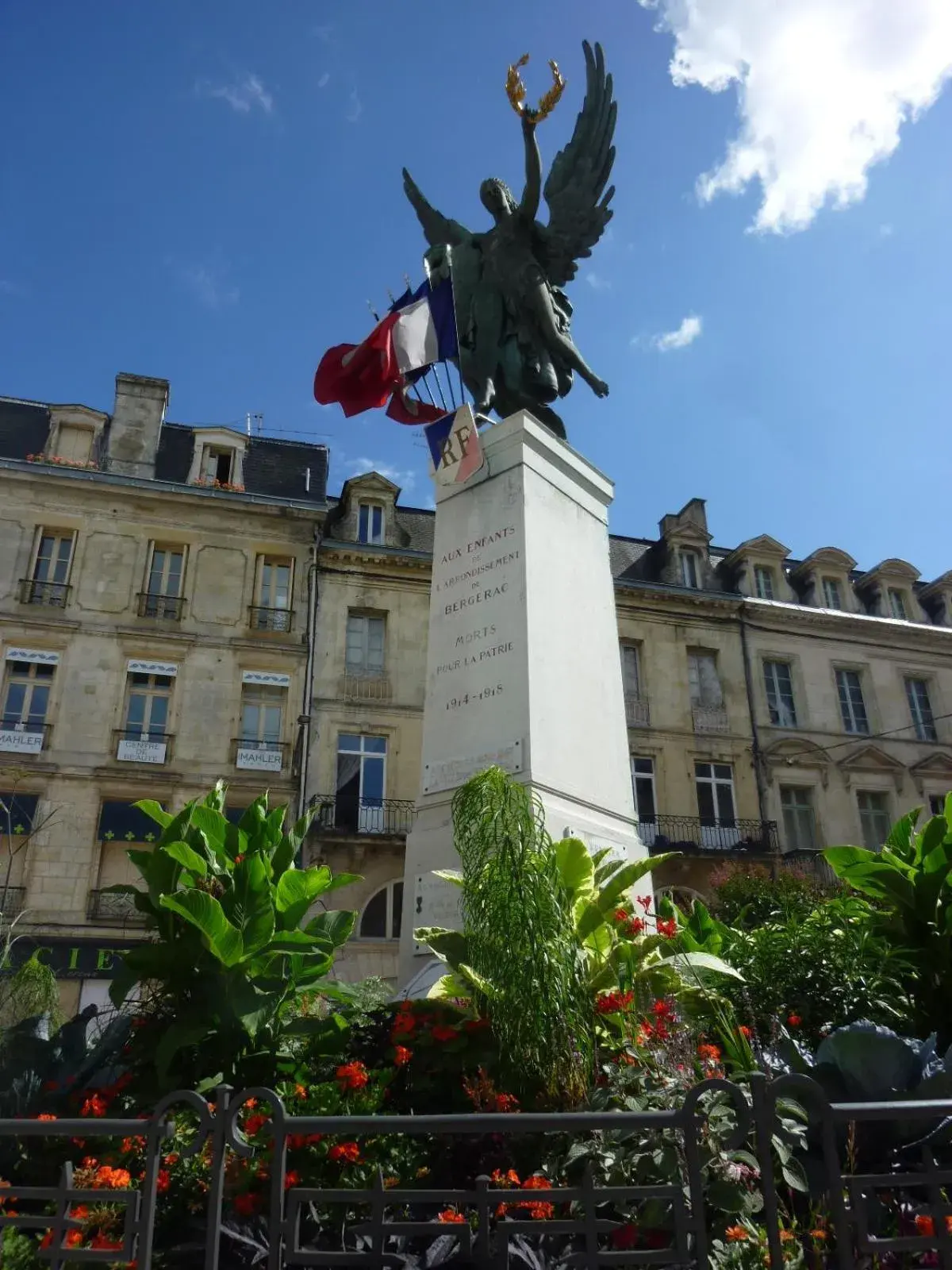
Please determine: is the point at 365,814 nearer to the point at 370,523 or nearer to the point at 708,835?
the point at 370,523

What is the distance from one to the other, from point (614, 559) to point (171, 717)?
44.2ft

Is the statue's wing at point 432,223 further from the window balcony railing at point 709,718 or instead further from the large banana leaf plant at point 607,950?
the window balcony railing at point 709,718

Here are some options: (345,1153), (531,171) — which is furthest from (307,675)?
(345,1153)

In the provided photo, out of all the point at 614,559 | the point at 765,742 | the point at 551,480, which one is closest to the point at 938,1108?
the point at 551,480

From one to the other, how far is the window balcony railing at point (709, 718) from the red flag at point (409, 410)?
18123mm

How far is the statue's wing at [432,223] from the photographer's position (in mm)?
10828

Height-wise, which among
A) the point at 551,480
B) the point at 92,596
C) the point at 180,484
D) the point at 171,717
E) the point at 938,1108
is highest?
the point at 180,484

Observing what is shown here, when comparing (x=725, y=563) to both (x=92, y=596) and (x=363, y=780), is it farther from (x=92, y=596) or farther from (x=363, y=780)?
(x=92, y=596)

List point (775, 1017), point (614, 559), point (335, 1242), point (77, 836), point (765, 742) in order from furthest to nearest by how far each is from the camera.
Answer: point (614, 559)
point (765, 742)
point (77, 836)
point (775, 1017)
point (335, 1242)

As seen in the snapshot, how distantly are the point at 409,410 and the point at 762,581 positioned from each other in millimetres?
22385

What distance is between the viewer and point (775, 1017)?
4621mm

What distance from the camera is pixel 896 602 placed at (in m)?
32.0

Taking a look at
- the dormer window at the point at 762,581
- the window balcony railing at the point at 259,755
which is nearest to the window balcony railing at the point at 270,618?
the window balcony railing at the point at 259,755

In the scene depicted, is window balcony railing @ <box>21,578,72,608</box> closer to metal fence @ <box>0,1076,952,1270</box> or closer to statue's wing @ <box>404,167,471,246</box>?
statue's wing @ <box>404,167,471,246</box>
